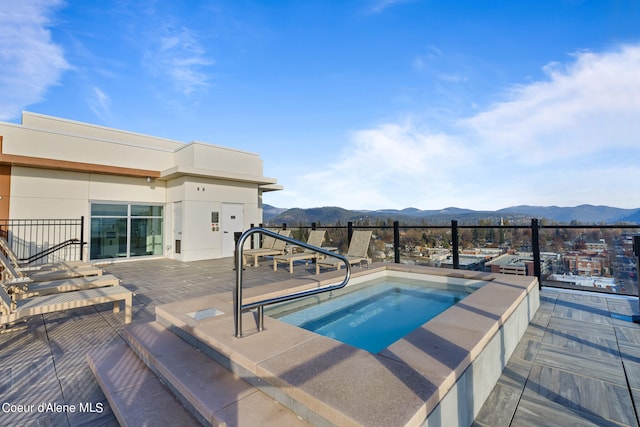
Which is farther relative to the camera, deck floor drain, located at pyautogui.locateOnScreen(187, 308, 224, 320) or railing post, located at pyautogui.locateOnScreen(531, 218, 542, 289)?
railing post, located at pyautogui.locateOnScreen(531, 218, 542, 289)

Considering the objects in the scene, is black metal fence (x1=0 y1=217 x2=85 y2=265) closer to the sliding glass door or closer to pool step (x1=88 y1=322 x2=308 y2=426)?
the sliding glass door

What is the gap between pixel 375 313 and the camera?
3.89m

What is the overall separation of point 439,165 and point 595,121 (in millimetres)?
5261

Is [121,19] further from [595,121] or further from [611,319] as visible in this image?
[595,121]

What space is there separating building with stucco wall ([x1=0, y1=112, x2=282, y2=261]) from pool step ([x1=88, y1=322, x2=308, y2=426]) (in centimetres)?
773

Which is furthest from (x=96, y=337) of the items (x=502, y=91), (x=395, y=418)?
(x=502, y=91)

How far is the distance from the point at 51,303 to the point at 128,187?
7.87 m

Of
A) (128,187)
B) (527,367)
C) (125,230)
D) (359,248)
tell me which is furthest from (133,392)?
(128,187)

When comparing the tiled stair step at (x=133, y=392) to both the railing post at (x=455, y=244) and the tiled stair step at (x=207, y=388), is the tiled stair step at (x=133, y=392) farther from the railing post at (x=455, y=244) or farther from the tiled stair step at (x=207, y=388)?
the railing post at (x=455, y=244)

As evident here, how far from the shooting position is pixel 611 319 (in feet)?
11.0

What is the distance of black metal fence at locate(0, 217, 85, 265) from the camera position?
7.47m

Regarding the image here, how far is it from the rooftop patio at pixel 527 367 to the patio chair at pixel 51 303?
34 cm

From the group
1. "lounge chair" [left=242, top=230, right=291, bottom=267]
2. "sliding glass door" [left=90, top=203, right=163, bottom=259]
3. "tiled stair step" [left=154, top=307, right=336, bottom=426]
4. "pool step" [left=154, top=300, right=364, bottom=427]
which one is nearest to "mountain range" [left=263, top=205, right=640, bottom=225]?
"lounge chair" [left=242, top=230, right=291, bottom=267]

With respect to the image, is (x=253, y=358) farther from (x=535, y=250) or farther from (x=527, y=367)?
(x=535, y=250)
